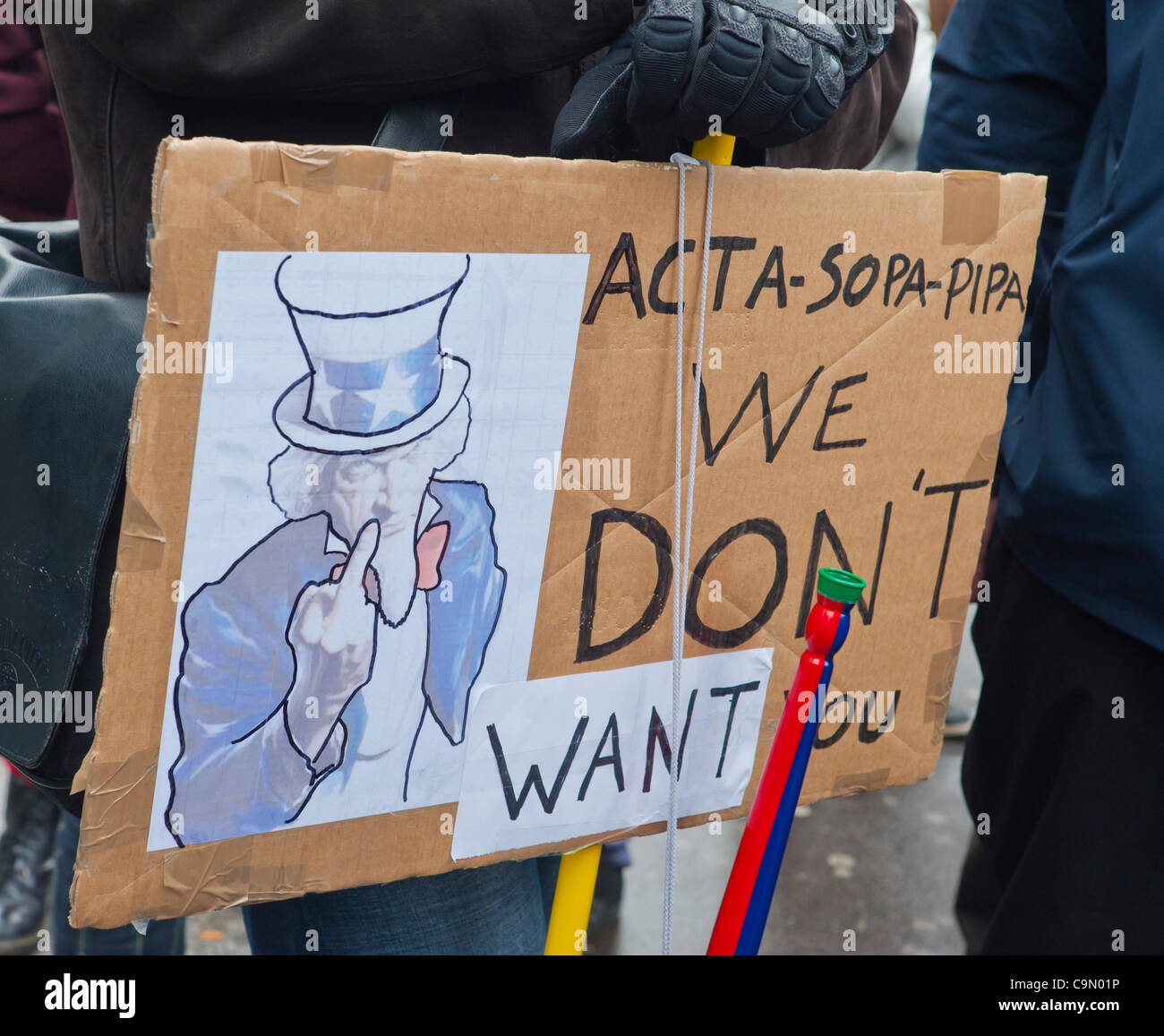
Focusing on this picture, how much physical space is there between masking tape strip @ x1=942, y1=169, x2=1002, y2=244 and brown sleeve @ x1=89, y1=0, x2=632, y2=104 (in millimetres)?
307

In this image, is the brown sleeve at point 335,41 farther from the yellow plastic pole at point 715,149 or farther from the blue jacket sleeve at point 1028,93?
the blue jacket sleeve at point 1028,93

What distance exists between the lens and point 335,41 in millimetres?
693

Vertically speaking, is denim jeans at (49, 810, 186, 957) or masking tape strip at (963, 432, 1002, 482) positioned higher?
masking tape strip at (963, 432, 1002, 482)

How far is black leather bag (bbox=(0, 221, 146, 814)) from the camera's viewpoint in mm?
699

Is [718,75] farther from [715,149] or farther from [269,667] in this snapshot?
[269,667]

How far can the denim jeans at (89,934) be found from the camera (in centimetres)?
142

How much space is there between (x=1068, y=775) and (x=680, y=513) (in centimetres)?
70

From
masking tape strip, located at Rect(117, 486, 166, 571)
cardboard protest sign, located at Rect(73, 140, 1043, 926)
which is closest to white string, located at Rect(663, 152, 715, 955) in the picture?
cardboard protest sign, located at Rect(73, 140, 1043, 926)

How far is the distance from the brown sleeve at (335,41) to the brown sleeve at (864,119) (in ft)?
0.87

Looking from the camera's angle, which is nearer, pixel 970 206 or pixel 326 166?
pixel 326 166

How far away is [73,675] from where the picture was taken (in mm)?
712

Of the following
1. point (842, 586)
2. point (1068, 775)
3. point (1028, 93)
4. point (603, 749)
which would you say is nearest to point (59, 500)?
point (603, 749)

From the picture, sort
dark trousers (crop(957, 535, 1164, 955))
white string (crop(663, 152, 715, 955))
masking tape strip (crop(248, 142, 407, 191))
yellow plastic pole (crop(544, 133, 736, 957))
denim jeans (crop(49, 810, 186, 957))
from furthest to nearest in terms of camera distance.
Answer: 1. denim jeans (crop(49, 810, 186, 957))
2. dark trousers (crop(957, 535, 1164, 955))
3. yellow plastic pole (crop(544, 133, 736, 957))
4. white string (crop(663, 152, 715, 955))
5. masking tape strip (crop(248, 142, 407, 191))

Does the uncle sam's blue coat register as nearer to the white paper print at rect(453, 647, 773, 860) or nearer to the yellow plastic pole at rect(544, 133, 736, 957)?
the white paper print at rect(453, 647, 773, 860)
